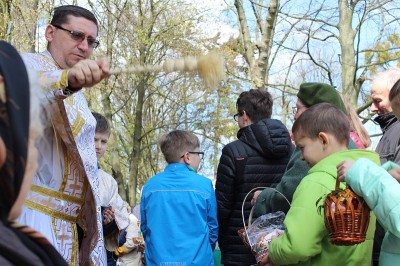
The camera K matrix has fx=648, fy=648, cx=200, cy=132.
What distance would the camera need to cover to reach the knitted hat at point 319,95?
431cm

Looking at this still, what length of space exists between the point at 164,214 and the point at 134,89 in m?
16.7

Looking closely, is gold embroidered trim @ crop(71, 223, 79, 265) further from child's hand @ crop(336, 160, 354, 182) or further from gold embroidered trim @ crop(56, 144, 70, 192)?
child's hand @ crop(336, 160, 354, 182)

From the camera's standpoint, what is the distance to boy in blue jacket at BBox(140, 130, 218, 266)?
577 centimetres

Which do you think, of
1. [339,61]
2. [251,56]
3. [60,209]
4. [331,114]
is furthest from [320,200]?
[339,61]

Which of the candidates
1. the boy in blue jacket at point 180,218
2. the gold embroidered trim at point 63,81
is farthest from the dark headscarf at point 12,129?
the boy in blue jacket at point 180,218

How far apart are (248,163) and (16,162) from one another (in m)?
3.84

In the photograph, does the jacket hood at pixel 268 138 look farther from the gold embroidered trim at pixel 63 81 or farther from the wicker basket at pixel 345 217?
the gold embroidered trim at pixel 63 81

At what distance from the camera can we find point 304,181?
3.51 metres

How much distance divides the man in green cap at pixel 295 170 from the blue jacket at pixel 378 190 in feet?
3.20

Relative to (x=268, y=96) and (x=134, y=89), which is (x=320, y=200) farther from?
(x=134, y=89)

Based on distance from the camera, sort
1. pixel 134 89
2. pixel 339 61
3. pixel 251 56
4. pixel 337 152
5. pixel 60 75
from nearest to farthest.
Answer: pixel 60 75, pixel 337 152, pixel 251 56, pixel 339 61, pixel 134 89

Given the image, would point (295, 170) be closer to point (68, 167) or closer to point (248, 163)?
point (248, 163)

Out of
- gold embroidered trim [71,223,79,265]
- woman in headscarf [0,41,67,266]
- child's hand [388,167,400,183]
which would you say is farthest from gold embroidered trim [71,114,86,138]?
woman in headscarf [0,41,67,266]

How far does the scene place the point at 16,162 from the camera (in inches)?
59.2
